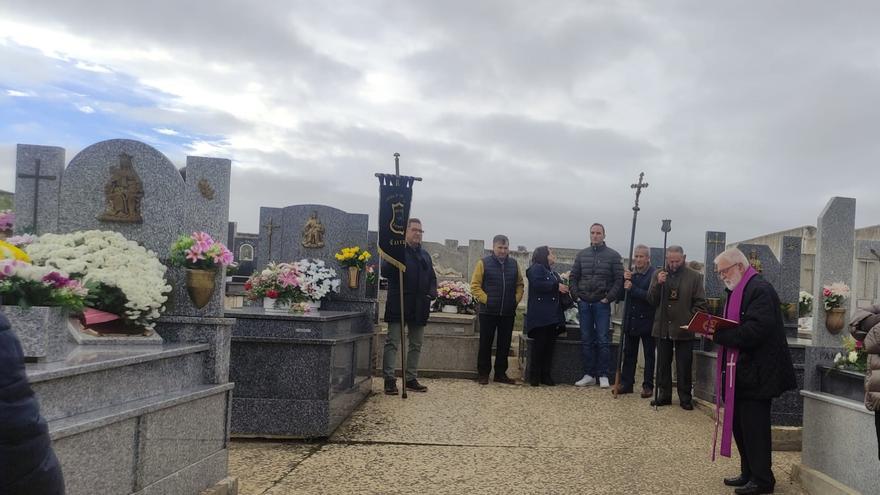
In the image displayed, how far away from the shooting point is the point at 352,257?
8117 millimetres

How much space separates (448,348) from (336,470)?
4.67m

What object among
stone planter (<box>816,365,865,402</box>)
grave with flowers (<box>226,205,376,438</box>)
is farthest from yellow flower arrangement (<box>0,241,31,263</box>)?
stone planter (<box>816,365,865,402</box>)

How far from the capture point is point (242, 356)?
579 centimetres

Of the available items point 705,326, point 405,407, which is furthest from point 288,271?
point 705,326

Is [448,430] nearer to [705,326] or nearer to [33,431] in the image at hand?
[705,326]

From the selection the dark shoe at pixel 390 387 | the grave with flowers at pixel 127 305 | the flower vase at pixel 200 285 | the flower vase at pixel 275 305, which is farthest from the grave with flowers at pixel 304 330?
the flower vase at pixel 200 285

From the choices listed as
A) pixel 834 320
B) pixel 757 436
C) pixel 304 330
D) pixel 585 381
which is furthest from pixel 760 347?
pixel 585 381

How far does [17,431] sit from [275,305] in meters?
5.18

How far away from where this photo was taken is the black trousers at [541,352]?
29.8ft

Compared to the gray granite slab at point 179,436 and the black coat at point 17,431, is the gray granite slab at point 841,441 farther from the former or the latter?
the black coat at point 17,431

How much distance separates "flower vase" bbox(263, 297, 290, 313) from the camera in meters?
6.73

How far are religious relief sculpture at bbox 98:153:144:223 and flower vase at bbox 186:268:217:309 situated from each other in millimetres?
564

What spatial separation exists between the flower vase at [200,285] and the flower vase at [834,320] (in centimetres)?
434

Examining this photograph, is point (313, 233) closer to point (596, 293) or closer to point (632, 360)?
point (596, 293)
